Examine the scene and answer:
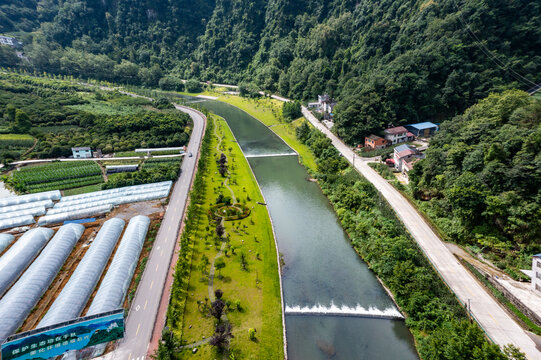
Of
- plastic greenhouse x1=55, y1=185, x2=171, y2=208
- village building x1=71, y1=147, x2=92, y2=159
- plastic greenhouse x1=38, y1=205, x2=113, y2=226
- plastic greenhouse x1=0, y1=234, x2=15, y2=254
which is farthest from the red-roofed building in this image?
plastic greenhouse x1=0, y1=234, x2=15, y2=254

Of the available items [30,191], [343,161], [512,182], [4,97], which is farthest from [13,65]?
[512,182]

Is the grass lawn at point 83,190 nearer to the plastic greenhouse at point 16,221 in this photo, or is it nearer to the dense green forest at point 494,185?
the plastic greenhouse at point 16,221

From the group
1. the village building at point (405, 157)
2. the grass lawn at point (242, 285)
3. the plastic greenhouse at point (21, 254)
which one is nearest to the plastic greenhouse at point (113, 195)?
the plastic greenhouse at point (21, 254)

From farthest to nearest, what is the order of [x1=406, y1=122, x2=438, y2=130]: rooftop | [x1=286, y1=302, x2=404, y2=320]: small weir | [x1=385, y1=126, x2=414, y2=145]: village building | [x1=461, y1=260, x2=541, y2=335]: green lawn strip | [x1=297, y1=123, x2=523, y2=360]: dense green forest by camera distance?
[x1=406, y1=122, x2=438, y2=130]: rooftop, [x1=385, y1=126, x2=414, y2=145]: village building, [x1=286, y1=302, x2=404, y2=320]: small weir, [x1=461, y1=260, x2=541, y2=335]: green lawn strip, [x1=297, y1=123, x2=523, y2=360]: dense green forest

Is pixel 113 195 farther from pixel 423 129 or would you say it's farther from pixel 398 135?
pixel 423 129

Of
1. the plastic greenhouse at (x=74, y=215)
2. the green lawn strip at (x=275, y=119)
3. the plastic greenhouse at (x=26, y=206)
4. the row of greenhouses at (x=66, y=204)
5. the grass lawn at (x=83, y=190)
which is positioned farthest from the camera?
the green lawn strip at (x=275, y=119)

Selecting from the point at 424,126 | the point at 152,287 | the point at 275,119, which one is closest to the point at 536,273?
the point at 152,287

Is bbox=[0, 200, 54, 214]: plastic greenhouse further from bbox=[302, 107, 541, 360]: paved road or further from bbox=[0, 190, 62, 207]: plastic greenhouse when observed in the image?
bbox=[302, 107, 541, 360]: paved road
